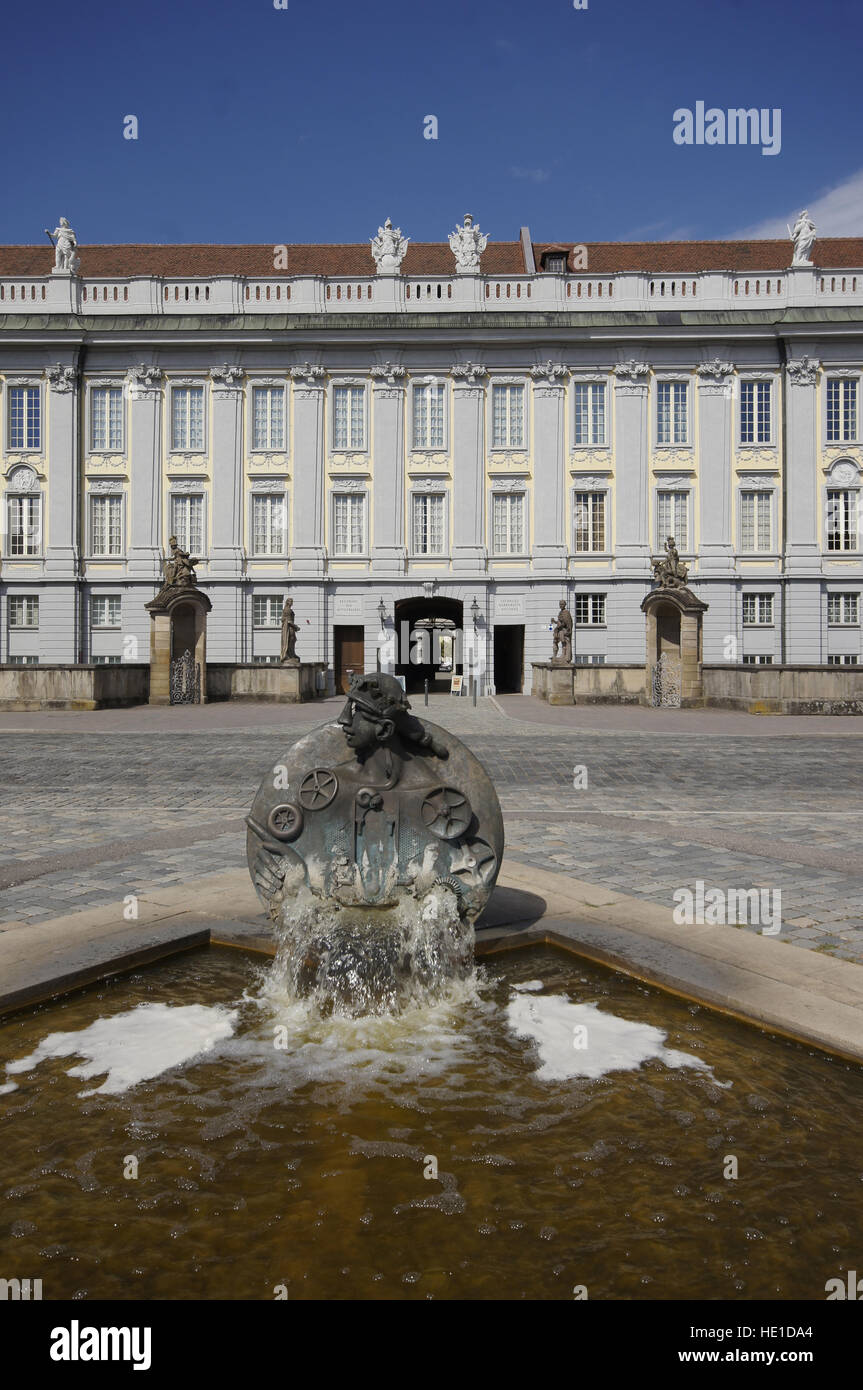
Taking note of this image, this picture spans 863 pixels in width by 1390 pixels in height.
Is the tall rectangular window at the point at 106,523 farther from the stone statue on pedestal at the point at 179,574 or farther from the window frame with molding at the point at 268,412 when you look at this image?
the stone statue on pedestal at the point at 179,574

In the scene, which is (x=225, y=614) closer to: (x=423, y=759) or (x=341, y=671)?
(x=341, y=671)

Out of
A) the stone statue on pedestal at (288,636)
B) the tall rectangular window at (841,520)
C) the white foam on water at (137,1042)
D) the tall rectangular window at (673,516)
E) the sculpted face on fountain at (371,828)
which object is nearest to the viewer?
the white foam on water at (137,1042)

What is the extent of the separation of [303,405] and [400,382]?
158 inches

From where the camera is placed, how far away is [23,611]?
3891 cm

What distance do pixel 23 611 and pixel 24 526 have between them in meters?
3.50

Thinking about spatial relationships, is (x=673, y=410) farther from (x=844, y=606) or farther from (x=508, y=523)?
(x=844, y=606)

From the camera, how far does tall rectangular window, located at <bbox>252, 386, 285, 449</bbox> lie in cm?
3881

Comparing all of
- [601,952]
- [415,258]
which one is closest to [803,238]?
[415,258]

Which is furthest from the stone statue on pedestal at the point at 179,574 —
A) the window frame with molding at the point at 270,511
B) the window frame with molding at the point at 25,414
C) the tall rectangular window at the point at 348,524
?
the window frame with molding at the point at 25,414

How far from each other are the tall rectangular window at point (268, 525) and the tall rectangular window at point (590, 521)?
11.9 metres

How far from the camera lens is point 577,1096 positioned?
141 inches

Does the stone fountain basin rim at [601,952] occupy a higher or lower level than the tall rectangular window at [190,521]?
lower

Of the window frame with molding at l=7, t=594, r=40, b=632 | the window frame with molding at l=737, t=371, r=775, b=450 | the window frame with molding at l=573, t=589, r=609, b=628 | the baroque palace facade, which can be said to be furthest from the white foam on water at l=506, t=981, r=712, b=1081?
the window frame with molding at l=7, t=594, r=40, b=632

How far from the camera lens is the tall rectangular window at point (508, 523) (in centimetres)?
3872
